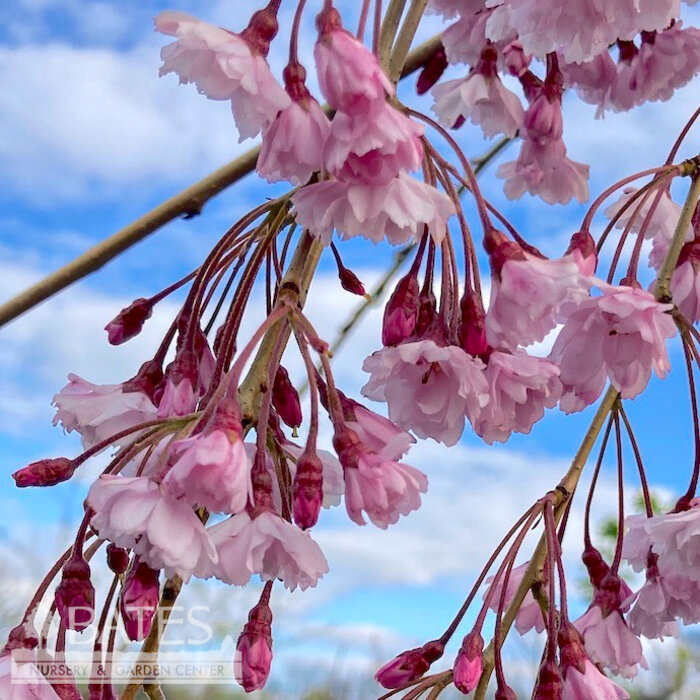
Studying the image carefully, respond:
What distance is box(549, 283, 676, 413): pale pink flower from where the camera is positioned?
0.96m

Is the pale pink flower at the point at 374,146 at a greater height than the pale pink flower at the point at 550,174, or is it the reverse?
the pale pink flower at the point at 550,174

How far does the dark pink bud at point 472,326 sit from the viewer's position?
0.84m

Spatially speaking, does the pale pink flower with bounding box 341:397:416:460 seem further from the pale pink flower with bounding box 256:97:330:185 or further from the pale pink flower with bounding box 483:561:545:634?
the pale pink flower with bounding box 483:561:545:634

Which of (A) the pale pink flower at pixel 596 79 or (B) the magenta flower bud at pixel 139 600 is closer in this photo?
(B) the magenta flower bud at pixel 139 600

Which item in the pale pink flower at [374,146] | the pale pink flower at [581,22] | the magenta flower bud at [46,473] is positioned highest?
the pale pink flower at [581,22]

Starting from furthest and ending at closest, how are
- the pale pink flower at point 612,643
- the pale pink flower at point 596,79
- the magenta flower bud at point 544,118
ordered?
the pale pink flower at point 596,79 < the magenta flower bud at point 544,118 < the pale pink flower at point 612,643

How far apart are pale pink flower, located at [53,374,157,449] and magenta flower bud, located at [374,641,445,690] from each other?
363 millimetres

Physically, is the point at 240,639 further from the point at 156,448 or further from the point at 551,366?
the point at 551,366

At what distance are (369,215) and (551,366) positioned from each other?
25cm

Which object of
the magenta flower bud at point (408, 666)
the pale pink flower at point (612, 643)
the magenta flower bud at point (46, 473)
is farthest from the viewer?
the pale pink flower at point (612, 643)

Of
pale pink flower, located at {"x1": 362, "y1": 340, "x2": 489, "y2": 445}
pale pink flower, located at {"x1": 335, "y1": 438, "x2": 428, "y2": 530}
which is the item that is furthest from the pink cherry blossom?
pale pink flower, located at {"x1": 362, "y1": 340, "x2": 489, "y2": 445}

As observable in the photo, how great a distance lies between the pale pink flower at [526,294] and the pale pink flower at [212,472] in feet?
0.93

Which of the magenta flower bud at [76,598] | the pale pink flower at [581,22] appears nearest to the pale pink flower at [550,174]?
the pale pink flower at [581,22]

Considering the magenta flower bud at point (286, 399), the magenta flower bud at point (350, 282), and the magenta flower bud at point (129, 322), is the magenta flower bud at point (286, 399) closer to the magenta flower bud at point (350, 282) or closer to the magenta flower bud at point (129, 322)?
the magenta flower bud at point (350, 282)
